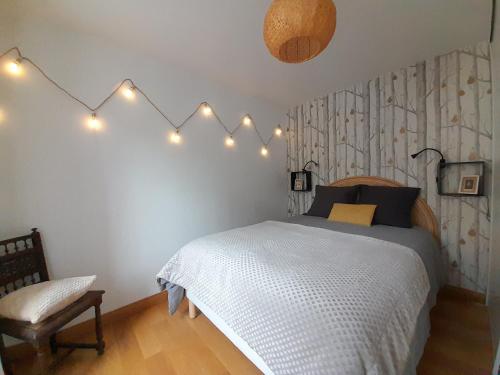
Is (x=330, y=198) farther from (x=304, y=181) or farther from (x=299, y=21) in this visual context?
(x=299, y=21)

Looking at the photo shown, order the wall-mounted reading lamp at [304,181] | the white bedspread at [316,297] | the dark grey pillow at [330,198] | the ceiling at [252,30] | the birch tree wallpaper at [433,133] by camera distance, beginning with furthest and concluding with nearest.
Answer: the wall-mounted reading lamp at [304,181] → the dark grey pillow at [330,198] → the birch tree wallpaper at [433,133] → the ceiling at [252,30] → the white bedspread at [316,297]

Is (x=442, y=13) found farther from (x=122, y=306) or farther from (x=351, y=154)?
(x=122, y=306)

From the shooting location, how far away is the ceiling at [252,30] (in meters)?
1.36

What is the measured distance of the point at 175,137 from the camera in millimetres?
2096

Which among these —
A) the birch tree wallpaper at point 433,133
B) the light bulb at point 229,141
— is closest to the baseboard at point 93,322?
the light bulb at point 229,141

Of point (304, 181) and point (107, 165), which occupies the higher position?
point (107, 165)

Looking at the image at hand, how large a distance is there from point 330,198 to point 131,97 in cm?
231

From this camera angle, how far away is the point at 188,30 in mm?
1571

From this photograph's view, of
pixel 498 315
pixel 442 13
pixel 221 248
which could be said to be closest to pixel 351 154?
pixel 442 13

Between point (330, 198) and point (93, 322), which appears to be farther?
point (330, 198)

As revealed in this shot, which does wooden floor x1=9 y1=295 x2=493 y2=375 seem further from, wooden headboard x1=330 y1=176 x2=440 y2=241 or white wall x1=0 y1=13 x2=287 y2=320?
wooden headboard x1=330 y1=176 x2=440 y2=241

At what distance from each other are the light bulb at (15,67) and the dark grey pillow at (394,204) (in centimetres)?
309

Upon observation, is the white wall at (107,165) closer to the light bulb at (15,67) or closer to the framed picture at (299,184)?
the light bulb at (15,67)

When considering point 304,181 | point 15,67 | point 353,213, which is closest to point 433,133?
point 353,213
